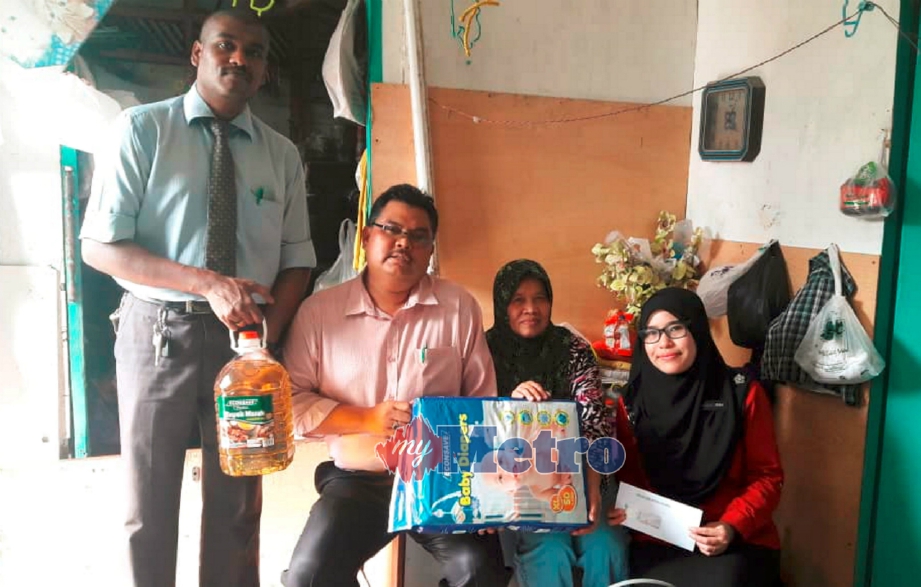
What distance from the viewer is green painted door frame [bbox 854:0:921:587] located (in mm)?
1692

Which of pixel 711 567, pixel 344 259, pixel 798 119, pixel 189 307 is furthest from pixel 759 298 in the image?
pixel 189 307

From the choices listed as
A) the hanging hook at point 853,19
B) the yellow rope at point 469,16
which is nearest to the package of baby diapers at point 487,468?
the yellow rope at point 469,16

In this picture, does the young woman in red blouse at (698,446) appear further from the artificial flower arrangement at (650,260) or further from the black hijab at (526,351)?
the artificial flower arrangement at (650,260)

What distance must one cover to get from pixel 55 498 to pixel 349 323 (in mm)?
852

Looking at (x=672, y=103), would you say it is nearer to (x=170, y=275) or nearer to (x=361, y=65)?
(x=361, y=65)

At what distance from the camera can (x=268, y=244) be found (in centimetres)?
164

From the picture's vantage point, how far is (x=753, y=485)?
1649 mm

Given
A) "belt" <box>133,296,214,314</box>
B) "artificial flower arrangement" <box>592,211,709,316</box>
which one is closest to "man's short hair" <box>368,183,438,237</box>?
"belt" <box>133,296,214,314</box>

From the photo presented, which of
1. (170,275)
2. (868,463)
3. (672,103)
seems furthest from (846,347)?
(170,275)

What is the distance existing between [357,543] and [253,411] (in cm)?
39

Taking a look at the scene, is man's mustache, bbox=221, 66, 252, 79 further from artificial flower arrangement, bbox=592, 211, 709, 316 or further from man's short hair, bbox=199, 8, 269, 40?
artificial flower arrangement, bbox=592, 211, 709, 316

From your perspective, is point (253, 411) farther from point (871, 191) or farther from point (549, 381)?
point (871, 191)

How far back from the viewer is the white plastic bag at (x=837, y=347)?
5.61 ft

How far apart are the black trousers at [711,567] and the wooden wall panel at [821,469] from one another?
325 mm
